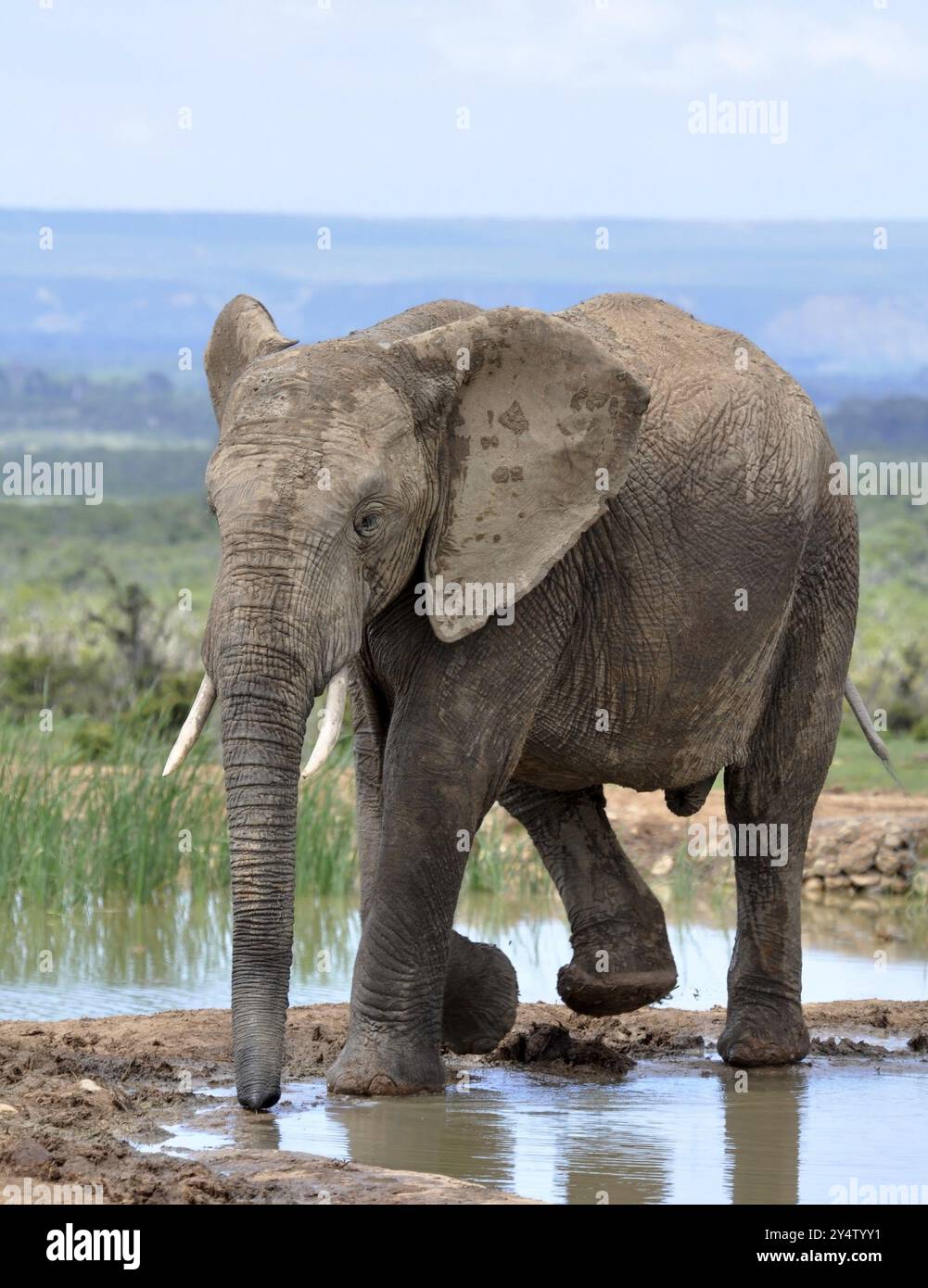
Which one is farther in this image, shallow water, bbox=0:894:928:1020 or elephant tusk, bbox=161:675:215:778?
shallow water, bbox=0:894:928:1020

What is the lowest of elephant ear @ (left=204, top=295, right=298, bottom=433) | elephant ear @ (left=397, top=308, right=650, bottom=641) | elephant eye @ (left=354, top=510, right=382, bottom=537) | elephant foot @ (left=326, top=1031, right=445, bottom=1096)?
elephant foot @ (left=326, top=1031, right=445, bottom=1096)

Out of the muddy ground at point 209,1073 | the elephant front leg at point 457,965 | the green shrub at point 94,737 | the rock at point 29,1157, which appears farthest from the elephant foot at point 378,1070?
→ the green shrub at point 94,737

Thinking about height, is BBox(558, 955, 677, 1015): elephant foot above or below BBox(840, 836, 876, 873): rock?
below

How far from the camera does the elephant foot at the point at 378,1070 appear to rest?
7457 millimetres

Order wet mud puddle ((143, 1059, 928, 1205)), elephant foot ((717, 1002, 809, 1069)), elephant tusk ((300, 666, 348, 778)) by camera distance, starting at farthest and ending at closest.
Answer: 1. elephant foot ((717, 1002, 809, 1069))
2. elephant tusk ((300, 666, 348, 778))
3. wet mud puddle ((143, 1059, 928, 1205))

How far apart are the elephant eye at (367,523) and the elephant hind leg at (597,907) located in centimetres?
201

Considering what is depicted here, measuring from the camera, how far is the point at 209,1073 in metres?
7.83

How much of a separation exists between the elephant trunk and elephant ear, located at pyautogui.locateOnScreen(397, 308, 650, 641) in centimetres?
74

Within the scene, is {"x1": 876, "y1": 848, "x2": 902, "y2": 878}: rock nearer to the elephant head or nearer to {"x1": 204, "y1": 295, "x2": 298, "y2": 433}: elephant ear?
{"x1": 204, "y1": 295, "x2": 298, "y2": 433}: elephant ear

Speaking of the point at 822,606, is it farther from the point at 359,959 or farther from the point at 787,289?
the point at 787,289

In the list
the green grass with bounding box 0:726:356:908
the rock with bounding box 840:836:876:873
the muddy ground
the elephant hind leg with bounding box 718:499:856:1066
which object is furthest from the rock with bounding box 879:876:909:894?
the elephant hind leg with bounding box 718:499:856:1066

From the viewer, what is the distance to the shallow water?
10047 mm

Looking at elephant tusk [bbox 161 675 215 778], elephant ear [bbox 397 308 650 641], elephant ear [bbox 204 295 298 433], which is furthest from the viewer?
elephant ear [bbox 204 295 298 433]

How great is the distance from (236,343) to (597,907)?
2.34 m
